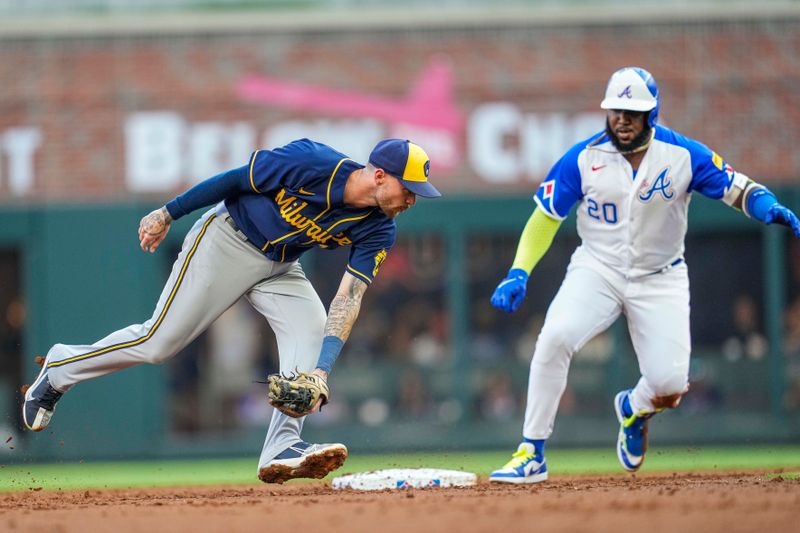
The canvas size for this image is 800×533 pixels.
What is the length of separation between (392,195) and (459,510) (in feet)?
5.62

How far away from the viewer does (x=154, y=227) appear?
21.2 feet

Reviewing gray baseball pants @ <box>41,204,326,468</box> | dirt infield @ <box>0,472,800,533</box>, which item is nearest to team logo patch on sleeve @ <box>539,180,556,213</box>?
gray baseball pants @ <box>41,204,326,468</box>

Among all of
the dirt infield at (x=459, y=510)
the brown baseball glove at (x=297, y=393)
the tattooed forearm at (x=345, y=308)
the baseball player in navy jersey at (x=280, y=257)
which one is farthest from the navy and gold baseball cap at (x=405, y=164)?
the dirt infield at (x=459, y=510)

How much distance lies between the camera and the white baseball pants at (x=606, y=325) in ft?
22.2

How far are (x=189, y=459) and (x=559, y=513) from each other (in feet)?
29.2

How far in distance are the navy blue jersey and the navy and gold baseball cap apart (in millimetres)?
253

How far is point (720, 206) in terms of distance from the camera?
13898mm

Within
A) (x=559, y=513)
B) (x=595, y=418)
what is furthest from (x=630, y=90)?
(x=595, y=418)

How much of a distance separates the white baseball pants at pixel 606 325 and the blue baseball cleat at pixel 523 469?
0.12 m

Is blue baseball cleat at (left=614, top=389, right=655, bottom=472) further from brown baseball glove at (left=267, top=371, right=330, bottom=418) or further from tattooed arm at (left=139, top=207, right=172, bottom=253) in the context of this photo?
tattooed arm at (left=139, top=207, right=172, bottom=253)

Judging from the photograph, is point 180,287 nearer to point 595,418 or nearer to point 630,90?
point 630,90

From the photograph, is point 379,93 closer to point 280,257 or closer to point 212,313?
point 280,257

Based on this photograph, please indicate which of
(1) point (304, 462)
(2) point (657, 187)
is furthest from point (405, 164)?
(1) point (304, 462)

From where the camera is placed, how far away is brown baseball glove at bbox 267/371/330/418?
591 centimetres
